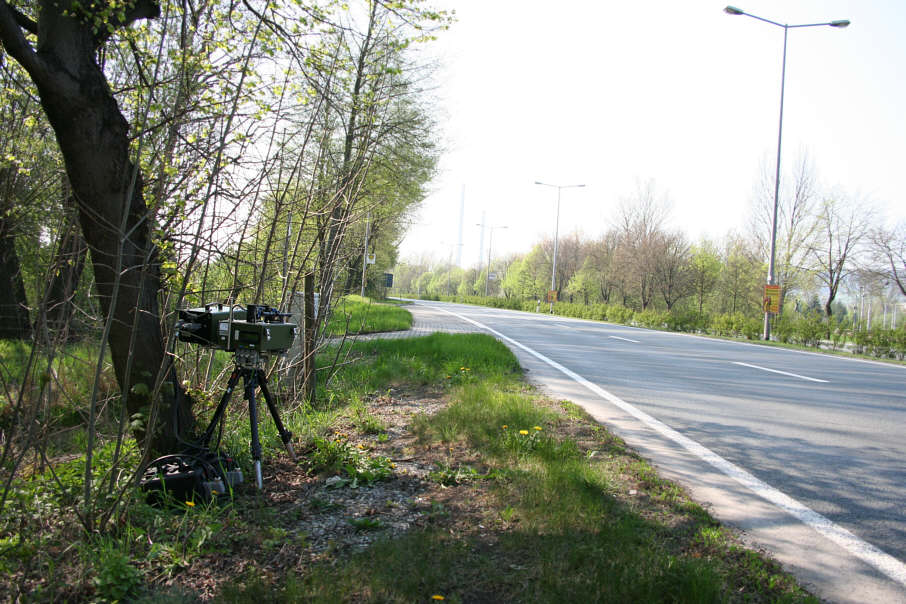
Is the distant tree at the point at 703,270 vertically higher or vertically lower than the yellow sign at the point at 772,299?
higher

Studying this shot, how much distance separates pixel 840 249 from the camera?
36.6m

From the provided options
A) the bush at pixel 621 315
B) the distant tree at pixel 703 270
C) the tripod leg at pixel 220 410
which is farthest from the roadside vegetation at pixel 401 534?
the distant tree at pixel 703 270

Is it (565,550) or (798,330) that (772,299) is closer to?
(798,330)

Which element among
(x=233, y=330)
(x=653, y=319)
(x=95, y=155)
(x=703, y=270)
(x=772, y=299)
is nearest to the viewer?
(x=95, y=155)

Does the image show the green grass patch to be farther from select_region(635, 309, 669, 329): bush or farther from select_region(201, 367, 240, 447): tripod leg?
select_region(635, 309, 669, 329): bush

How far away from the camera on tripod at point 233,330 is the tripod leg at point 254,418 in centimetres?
25

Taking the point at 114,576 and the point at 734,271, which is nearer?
the point at 114,576

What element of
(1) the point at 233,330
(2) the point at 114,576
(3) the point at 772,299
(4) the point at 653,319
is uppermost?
(3) the point at 772,299

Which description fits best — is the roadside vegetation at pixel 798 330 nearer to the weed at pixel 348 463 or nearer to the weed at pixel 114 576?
the weed at pixel 348 463

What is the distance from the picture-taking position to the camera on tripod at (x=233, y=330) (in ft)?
10.5

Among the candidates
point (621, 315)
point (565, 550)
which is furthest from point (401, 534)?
point (621, 315)

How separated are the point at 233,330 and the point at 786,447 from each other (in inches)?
179

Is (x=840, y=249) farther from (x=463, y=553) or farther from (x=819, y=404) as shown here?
(x=463, y=553)

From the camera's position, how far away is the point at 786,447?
187 inches
